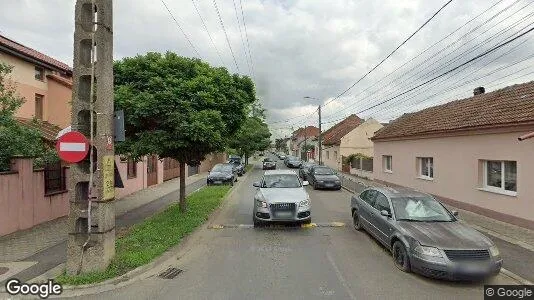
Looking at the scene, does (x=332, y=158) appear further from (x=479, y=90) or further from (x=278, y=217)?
(x=278, y=217)

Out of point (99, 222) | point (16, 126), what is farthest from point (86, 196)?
point (16, 126)

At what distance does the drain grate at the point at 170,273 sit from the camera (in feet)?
19.8

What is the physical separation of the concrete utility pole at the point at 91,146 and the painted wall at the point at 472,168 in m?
10.9

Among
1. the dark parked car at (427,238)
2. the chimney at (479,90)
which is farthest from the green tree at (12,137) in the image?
the chimney at (479,90)

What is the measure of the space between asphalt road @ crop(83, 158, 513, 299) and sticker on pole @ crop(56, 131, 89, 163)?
2.37 metres

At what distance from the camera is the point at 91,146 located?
19.9 ft

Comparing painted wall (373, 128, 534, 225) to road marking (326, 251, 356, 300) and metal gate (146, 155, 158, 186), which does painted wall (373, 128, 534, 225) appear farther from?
metal gate (146, 155, 158, 186)

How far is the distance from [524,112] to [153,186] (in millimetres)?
18614

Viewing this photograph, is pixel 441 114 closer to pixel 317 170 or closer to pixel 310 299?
pixel 317 170

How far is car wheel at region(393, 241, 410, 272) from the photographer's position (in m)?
6.13

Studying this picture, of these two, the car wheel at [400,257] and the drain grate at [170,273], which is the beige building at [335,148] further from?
the drain grate at [170,273]

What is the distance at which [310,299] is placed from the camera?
16.5 feet

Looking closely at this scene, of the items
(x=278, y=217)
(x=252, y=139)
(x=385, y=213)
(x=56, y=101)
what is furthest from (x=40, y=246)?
(x=252, y=139)

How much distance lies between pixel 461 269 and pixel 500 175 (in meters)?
7.07
